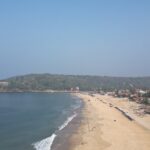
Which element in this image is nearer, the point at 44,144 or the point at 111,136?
the point at 44,144

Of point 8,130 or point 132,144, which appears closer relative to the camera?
point 132,144

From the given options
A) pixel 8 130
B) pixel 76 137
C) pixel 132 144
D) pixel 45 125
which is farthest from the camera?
pixel 45 125

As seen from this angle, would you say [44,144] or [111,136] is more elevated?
[111,136]

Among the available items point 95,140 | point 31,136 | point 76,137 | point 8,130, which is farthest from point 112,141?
point 8,130

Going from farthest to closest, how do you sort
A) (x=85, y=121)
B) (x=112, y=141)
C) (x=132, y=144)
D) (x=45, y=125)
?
1. (x=85, y=121)
2. (x=45, y=125)
3. (x=112, y=141)
4. (x=132, y=144)

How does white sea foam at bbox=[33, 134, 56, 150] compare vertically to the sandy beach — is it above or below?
below

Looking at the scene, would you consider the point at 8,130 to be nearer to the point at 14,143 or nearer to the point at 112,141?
the point at 14,143

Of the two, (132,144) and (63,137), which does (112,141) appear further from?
(63,137)

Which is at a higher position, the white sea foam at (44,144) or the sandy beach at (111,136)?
the sandy beach at (111,136)

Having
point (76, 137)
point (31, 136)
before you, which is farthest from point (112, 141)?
point (31, 136)
